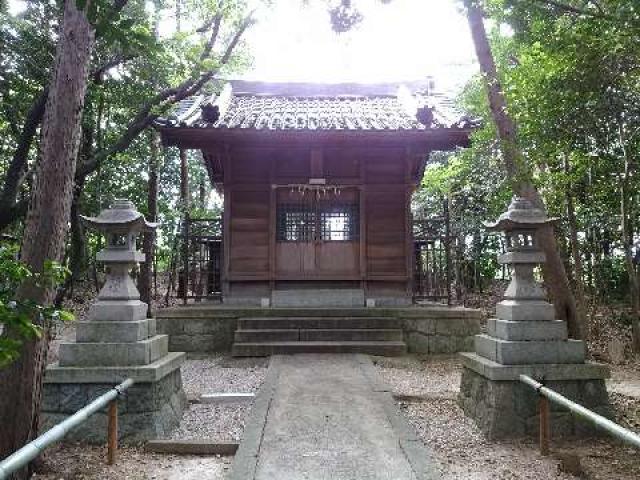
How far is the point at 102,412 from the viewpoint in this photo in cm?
506

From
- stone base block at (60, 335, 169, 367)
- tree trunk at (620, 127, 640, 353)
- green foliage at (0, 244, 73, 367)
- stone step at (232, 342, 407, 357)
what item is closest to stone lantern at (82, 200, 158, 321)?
stone base block at (60, 335, 169, 367)

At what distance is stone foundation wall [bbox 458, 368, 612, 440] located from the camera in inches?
198

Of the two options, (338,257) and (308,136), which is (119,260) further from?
(338,257)

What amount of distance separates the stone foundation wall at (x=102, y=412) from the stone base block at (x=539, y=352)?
3582 millimetres

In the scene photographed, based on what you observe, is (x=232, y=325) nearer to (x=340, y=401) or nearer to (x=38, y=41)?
(x=340, y=401)

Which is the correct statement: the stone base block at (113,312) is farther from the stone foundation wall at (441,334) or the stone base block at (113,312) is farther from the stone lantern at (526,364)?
the stone foundation wall at (441,334)

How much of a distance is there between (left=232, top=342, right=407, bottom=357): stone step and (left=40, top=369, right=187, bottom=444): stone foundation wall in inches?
153

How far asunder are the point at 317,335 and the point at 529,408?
482 centimetres

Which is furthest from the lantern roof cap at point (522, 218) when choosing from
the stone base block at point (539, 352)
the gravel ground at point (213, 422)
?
the gravel ground at point (213, 422)

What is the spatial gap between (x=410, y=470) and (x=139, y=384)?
2.82 m

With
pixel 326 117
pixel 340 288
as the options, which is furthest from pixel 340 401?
pixel 326 117

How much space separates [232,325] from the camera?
9.84 metres

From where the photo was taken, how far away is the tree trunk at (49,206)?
408 cm

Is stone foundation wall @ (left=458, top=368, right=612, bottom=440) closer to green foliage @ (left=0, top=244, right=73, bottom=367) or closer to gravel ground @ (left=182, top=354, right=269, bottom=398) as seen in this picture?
gravel ground @ (left=182, top=354, right=269, bottom=398)
